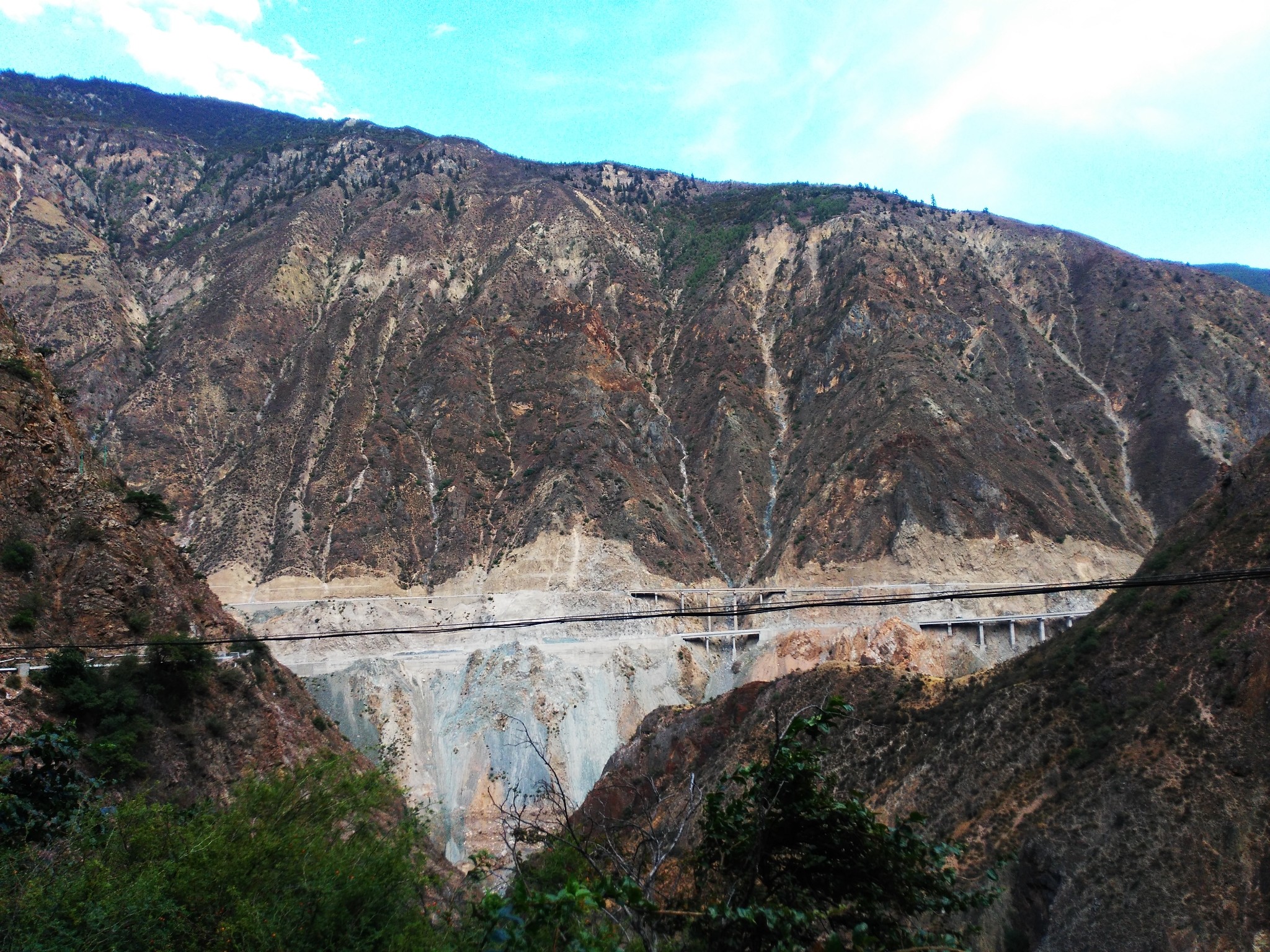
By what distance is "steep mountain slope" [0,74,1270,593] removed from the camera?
7119 cm

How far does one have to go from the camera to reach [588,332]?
3760 inches

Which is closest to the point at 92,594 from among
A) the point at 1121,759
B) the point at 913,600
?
the point at 913,600

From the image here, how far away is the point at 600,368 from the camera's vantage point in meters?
91.6

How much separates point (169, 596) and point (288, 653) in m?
33.0

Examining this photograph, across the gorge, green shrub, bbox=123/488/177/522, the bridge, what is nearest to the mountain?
the gorge

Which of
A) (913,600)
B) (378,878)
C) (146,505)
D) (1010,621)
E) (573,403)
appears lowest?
(1010,621)

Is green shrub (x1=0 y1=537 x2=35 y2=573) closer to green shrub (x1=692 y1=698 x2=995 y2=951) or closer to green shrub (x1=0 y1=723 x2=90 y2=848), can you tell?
green shrub (x1=0 y1=723 x2=90 y2=848)

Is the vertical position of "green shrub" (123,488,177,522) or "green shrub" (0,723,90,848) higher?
"green shrub" (123,488,177,522)

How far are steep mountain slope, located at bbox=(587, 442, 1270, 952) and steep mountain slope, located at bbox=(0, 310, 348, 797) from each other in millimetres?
17112

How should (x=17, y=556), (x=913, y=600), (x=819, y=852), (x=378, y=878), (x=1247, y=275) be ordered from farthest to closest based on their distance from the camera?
(x=1247, y=275), (x=17, y=556), (x=378, y=878), (x=913, y=600), (x=819, y=852)

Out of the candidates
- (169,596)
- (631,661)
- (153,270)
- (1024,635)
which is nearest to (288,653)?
(631,661)

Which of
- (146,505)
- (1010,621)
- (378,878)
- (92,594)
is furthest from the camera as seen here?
(1010,621)

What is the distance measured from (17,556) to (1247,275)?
19719 cm

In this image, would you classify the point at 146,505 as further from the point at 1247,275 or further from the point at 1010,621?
the point at 1247,275
